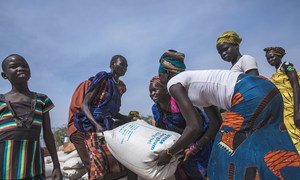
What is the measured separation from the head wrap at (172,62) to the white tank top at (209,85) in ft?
1.27

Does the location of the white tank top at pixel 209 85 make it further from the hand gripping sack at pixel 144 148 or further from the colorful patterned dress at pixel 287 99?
the colorful patterned dress at pixel 287 99

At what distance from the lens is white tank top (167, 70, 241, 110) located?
1.94 metres

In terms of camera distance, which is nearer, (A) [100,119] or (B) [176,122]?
(B) [176,122]

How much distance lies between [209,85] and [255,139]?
0.40m

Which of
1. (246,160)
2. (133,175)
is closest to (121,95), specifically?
(133,175)

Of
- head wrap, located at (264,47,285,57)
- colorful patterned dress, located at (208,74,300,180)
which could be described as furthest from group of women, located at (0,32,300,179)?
head wrap, located at (264,47,285,57)

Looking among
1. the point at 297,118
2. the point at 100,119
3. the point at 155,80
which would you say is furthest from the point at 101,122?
the point at 297,118

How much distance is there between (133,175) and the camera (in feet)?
10.5

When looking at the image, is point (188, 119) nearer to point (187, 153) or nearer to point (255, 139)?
point (255, 139)

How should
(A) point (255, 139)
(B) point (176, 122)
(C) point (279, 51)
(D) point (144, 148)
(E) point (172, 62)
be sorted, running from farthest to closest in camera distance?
(C) point (279, 51) → (B) point (176, 122) → (E) point (172, 62) → (D) point (144, 148) → (A) point (255, 139)

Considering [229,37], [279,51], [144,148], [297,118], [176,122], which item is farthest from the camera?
[279,51]

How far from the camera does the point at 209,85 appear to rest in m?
1.99

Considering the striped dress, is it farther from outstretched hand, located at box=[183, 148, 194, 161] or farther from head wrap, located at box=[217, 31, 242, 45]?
head wrap, located at box=[217, 31, 242, 45]

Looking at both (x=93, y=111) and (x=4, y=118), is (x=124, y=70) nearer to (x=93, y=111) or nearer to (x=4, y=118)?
(x=93, y=111)
